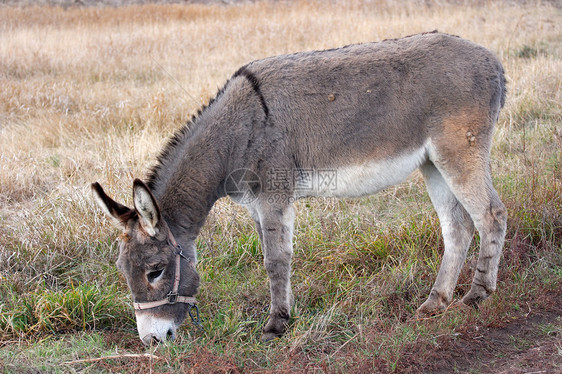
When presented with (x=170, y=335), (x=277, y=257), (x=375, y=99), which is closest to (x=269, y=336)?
(x=277, y=257)

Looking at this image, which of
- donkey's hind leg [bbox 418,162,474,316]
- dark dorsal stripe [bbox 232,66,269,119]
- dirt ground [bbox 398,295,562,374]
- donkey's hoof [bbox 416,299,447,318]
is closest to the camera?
dirt ground [bbox 398,295,562,374]

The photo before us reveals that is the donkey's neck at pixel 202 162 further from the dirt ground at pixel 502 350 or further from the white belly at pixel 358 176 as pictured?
the dirt ground at pixel 502 350

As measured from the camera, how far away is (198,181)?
3486mm

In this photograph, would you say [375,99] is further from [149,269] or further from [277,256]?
[149,269]

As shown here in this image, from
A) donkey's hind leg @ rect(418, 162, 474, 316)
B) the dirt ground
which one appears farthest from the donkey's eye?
donkey's hind leg @ rect(418, 162, 474, 316)

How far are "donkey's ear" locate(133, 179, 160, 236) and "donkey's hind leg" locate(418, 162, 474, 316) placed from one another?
2.07 m

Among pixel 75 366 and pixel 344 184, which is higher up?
pixel 344 184

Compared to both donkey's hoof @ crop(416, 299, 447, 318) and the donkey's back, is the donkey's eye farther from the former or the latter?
donkey's hoof @ crop(416, 299, 447, 318)

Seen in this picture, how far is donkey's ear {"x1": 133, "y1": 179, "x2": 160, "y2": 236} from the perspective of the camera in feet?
9.65

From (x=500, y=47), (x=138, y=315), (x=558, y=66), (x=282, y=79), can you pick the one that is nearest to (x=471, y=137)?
(x=282, y=79)

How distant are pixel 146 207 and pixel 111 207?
22 cm

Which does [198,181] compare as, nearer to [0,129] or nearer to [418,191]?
[418,191]

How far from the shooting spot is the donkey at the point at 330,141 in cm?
352

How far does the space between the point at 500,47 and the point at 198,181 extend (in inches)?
344
